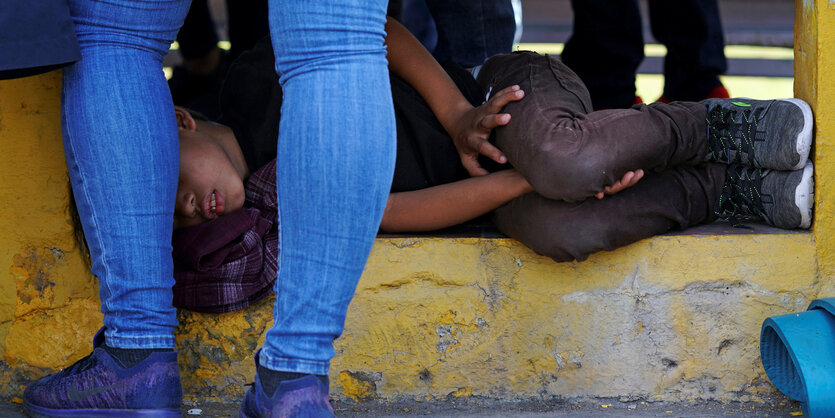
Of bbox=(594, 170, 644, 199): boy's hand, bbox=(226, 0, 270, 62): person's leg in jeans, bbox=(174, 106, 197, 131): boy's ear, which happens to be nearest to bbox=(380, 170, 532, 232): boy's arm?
bbox=(594, 170, 644, 199): boy's hand

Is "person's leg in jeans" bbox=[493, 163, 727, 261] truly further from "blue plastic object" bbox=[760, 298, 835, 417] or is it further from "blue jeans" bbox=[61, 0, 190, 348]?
"blue jeans" bbox=[61, 0, 190, 348]

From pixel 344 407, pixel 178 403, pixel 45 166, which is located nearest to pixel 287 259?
pixel 178 403

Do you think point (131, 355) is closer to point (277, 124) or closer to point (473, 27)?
point (277, 124)

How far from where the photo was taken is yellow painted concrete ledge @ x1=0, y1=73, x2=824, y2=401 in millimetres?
1772

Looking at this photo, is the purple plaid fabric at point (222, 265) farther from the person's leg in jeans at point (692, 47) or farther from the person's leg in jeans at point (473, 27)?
the person's leg in jeans at point (692, 47)

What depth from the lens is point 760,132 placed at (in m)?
1.77

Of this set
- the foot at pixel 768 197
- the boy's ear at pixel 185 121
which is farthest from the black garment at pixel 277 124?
the foot at pixel 768 197

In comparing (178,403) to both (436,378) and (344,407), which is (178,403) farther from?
(436,378)

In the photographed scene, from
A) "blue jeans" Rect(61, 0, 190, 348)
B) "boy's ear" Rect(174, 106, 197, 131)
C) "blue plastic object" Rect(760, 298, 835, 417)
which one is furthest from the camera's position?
"boy's ear" Rect(174, 106, 197, 131)

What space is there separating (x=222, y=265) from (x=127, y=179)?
1.28 feet

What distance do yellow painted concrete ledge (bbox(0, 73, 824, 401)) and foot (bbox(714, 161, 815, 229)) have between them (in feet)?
0.16

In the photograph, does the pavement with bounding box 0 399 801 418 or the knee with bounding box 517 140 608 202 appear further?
the pavement with bounding box 0 399 801 418

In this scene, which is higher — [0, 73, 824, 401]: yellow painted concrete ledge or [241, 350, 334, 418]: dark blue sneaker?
[241, 350, 334, 418]: dark blue sneaker

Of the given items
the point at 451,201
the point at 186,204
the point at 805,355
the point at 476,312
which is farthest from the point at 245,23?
the point at 805,355
